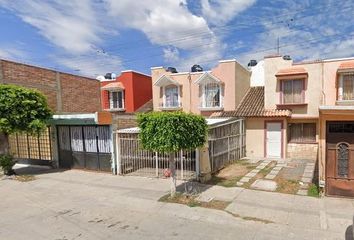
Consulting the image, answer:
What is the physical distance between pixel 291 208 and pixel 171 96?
14.1 meters

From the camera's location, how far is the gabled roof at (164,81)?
1973 centimetres

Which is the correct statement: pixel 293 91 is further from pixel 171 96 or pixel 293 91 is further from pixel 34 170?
pixel 34 170

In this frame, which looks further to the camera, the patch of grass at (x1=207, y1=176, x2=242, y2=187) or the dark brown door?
the patch of grass at (x1=207, y1=176, x2=242, y2=187)

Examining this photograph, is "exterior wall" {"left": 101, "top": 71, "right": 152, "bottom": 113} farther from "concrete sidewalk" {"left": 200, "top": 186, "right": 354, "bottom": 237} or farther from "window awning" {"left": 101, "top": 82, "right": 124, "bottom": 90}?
"concrete sidewalk" {"left": 200, "top": 186, "right": 354, "bottom": 237}

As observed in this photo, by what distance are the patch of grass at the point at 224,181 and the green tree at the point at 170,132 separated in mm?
2499

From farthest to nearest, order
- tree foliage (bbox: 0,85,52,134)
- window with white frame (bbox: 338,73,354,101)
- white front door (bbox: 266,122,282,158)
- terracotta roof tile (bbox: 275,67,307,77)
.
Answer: white front door (bbox: 266,122,282,158), terracotta roof tile (bbox: 275,67,307,77), window with white frame (bbox: 338,73,354,101), tree foliage (bbox: 0,85,52,134)

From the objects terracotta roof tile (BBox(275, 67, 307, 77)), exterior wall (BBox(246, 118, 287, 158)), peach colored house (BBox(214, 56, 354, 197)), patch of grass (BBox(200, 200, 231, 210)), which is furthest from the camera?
exterior wall (BBox(246, 118, 287, 158))

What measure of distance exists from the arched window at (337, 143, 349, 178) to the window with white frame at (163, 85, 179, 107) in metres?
13.4

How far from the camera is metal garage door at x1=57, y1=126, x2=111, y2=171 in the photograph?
1258cm

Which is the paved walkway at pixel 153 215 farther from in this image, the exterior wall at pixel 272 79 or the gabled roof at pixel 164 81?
the gabled roof at pixel 164 81

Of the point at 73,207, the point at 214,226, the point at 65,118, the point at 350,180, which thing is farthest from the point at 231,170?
the point at 65,118

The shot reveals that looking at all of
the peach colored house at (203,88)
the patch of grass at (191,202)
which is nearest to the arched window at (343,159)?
the patch of grass at (191,202)

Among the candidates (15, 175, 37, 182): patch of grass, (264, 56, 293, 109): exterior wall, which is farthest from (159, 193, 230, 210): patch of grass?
(264, 56, 293, 109): exterior wall

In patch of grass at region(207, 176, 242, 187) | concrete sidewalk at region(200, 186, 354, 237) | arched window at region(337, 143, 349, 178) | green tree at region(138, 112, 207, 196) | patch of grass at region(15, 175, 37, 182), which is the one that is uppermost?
green tree at region(138, 112, 207, 196)
